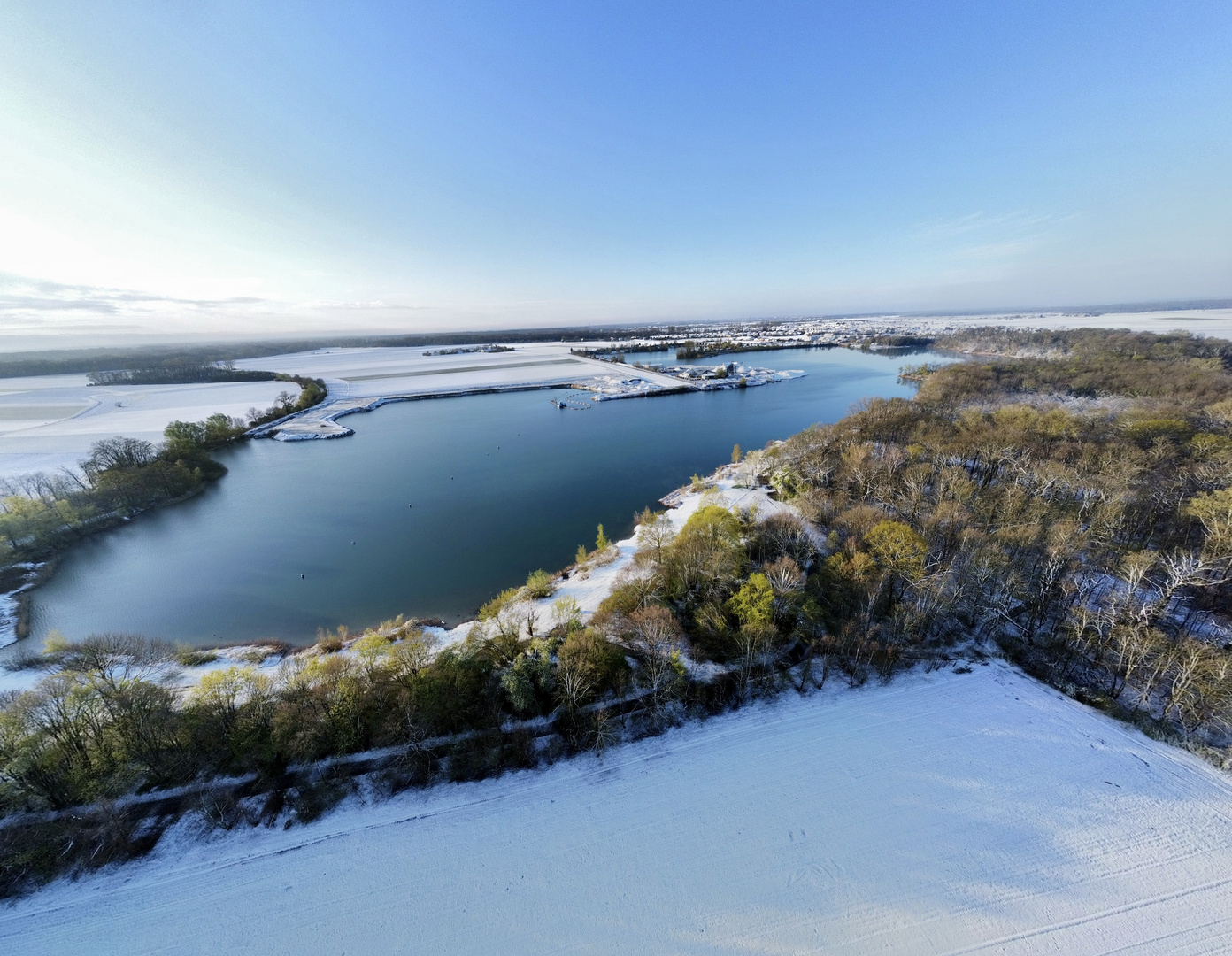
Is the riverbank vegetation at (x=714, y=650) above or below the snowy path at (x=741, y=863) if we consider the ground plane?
above

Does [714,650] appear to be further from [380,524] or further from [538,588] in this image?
[380,524]

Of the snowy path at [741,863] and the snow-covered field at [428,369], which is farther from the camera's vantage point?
the snow-covered field at [428,369]

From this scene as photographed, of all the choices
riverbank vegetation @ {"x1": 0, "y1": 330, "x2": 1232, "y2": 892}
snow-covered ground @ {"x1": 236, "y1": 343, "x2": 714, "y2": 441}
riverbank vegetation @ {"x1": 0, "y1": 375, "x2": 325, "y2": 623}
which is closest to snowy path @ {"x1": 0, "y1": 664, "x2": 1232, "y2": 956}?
riverbank vegetation @ {"x1": 0, "y1": 330, "x2": 1232, "y2": 892}

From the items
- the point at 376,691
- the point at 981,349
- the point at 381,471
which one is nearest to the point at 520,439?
the point at 381,471

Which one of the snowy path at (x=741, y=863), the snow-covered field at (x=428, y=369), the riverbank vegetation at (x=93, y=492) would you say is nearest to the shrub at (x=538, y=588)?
the snowy path at (x=741, y=863)

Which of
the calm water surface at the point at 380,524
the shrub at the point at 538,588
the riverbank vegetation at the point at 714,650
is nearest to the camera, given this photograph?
the riverbank vegetation at the point at 714,650

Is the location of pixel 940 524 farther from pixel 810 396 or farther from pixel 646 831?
pixel 810 396

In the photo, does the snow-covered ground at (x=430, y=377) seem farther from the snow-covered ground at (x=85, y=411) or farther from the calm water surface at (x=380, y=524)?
the calm water surface at (x=380, y=524)
